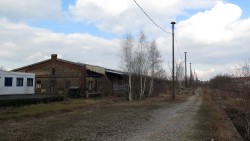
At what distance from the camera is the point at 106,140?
449 inches

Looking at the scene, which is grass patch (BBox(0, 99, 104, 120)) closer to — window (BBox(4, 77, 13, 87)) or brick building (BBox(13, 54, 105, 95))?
window (BBox(4, 77, 13, 87))

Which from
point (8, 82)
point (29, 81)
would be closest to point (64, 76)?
point (29, 81)

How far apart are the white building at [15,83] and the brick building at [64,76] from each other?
14.7 ft

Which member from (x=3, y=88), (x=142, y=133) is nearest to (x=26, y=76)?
(x=3, y=88)

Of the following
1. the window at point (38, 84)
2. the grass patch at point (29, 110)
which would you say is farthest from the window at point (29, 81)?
the grass patch at point (29, 110)

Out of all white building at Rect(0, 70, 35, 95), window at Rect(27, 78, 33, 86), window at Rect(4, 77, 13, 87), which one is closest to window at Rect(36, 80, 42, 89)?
white building at Rect(0, 70, 35, 95)

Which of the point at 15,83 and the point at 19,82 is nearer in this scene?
the point at 15,83

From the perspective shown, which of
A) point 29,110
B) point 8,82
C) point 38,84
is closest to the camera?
point 29,110

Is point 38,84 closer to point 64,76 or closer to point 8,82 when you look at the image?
point 64,76

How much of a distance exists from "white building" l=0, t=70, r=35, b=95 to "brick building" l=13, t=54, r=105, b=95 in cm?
447

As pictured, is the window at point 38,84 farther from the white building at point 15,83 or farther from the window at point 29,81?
the window at point 29,81

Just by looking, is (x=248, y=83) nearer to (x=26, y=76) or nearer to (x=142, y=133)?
(x=142, y=133)

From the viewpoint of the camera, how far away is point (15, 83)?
37625 mm

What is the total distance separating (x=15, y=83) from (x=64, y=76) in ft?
29.9
